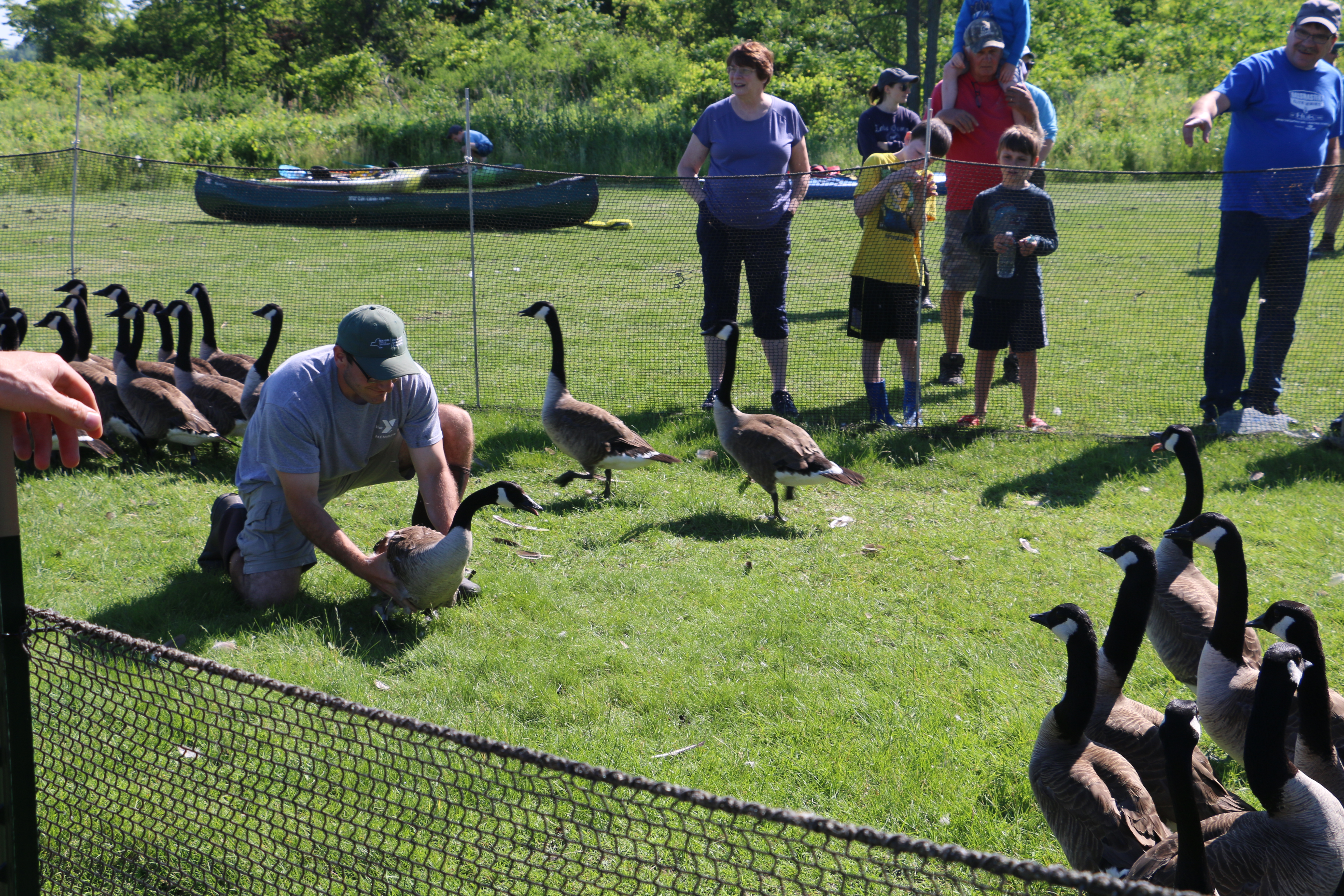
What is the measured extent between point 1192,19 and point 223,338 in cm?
3634

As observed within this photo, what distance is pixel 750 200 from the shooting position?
8148 millimetres

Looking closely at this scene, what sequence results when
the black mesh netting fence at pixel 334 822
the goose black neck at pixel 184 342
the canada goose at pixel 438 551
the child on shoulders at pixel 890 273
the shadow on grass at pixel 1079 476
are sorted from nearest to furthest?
the black mesh netting fence at pixel 334 822, the canada goose at pixel 438 551, the shadow on grass at pixel 1079 476, the goose black neck at pixel 184 342, the child on shoulders at pixel 890 273

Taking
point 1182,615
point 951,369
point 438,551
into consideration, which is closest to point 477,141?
point 951,369

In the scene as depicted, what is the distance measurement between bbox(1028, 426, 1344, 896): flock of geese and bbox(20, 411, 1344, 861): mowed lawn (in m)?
0.38

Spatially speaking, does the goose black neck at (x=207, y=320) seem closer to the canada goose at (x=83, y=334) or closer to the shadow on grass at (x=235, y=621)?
the canada goose at (x=83, y=334)

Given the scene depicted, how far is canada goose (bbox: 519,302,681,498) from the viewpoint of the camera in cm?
679

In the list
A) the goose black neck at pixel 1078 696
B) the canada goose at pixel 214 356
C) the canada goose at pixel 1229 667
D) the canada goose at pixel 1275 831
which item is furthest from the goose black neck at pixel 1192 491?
the canada goose at pixel 214 356

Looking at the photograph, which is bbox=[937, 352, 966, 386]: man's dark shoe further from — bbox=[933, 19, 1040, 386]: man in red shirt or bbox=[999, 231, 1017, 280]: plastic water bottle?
bbox=[999, 231, 1017, 280]: plastic water bottle

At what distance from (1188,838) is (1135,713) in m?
1.20

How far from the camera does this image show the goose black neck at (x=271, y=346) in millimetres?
7535

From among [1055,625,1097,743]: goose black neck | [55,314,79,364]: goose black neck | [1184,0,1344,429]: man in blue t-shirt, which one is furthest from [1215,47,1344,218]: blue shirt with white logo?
[55,314,79,364]: goose black neck

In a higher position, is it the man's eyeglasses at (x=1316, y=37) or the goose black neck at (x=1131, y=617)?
the man's eyeglasses at (x=1316, y=37)

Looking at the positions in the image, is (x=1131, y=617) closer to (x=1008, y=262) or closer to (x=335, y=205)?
(x=1008, y=262)

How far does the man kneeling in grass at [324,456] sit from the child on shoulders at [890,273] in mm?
4012
